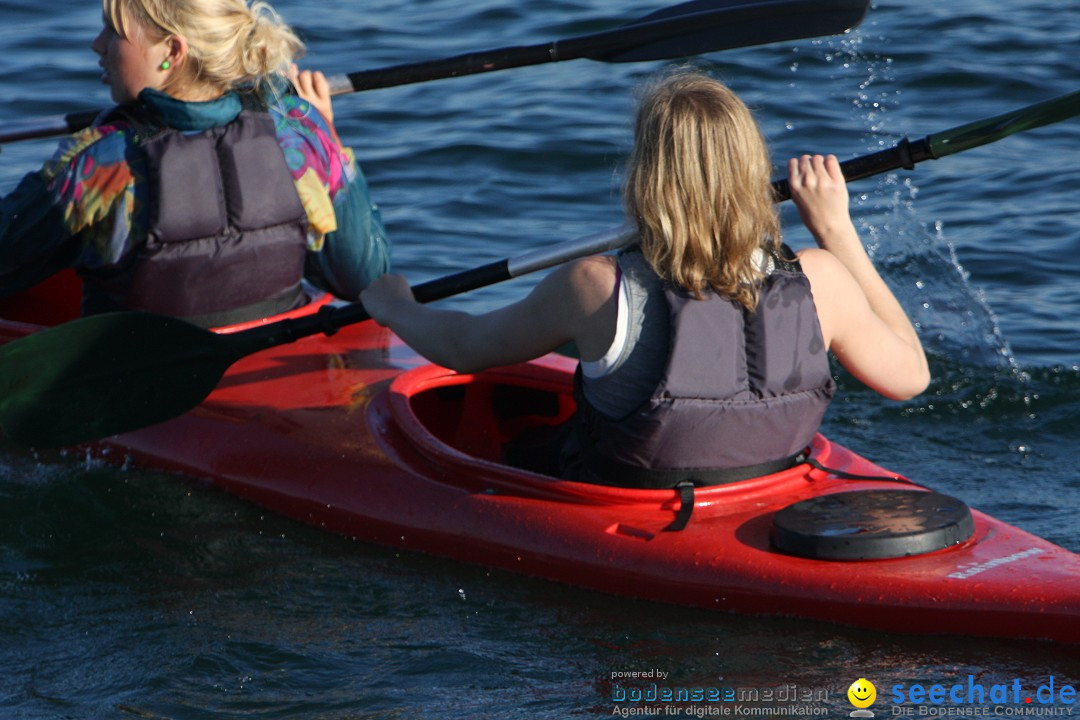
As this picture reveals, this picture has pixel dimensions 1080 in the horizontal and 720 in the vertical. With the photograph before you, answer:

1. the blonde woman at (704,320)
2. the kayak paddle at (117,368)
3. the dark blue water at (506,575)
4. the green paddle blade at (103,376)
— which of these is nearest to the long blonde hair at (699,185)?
the blonde woman at (704,320)

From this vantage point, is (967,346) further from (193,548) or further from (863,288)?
(193,548)

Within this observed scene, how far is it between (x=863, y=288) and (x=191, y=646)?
1.56 metres

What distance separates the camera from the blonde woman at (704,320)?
2.62 metres

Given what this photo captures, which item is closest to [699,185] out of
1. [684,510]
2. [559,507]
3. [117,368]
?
[684,510]

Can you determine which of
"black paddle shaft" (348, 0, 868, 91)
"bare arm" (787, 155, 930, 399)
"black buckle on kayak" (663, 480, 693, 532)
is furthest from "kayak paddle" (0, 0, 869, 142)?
"black buckle on kayak" (663, 480, 693, 532)

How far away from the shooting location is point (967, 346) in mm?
4535

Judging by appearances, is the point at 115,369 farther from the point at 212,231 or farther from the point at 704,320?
the point at 704,320

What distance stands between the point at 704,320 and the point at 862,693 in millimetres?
741

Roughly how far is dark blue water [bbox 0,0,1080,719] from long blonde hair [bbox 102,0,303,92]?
100 centimetres

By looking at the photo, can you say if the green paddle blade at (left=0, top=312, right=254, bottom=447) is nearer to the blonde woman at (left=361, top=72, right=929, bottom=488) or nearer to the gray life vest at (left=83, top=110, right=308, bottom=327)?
the gray life vest at (left=83, top=110, right=308, bottom=327)

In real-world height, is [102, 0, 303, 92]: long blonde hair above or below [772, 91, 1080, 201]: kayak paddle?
above

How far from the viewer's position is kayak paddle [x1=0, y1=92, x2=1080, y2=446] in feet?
11.4

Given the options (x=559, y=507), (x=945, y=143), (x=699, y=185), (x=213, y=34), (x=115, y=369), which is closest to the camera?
(x=699, y=185)

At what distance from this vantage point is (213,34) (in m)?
3.42
